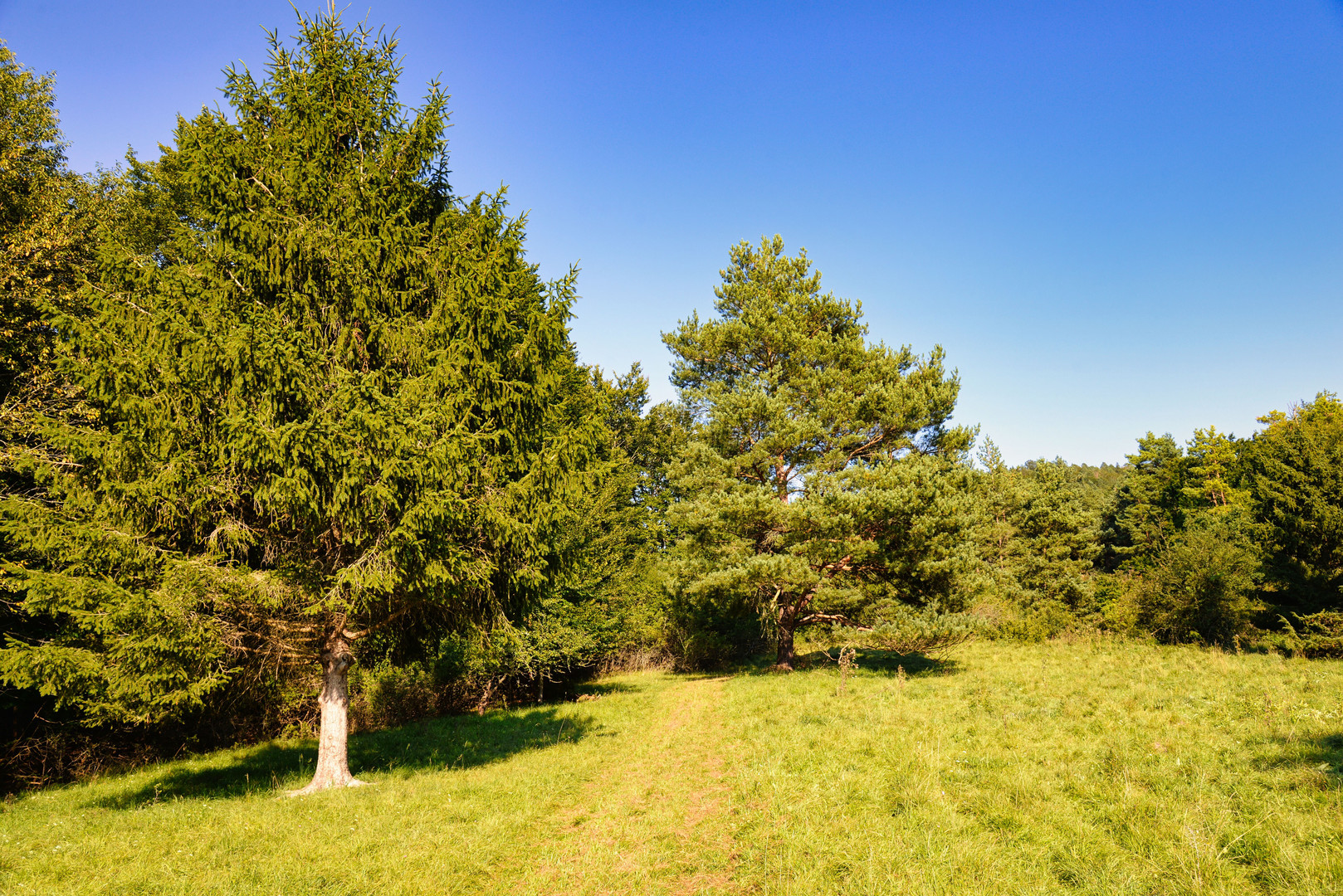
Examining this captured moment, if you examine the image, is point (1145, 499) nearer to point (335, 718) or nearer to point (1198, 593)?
point (1198, 593)

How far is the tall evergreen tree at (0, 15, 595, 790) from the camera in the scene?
7.57 metres

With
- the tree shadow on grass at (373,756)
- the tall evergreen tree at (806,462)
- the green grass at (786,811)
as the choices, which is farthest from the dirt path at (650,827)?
the tall evergreen tree at (806,462)

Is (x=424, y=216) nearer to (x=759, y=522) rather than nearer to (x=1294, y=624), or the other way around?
(x=759, y=522)

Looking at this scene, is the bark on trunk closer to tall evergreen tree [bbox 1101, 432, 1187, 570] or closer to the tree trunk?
the tree trunk

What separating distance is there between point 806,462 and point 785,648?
23.6ft

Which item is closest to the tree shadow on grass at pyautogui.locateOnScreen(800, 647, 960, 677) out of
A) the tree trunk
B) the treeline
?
the treeline

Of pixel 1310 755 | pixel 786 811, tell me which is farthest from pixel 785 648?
pixel 786 811

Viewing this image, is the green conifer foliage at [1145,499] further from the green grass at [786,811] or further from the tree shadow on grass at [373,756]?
the tree shadow on grass at [373,756]

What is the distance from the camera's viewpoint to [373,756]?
1163cm

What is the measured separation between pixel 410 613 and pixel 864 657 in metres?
18.8

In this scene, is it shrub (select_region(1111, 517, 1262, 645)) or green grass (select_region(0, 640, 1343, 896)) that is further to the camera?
shrub (select_region(1111, 517, 1262, 645))

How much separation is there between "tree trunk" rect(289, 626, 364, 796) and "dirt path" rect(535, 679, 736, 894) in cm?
396

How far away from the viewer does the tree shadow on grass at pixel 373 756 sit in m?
9.73

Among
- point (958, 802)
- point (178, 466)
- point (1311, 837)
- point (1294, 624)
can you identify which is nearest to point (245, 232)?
point (178, 466)
